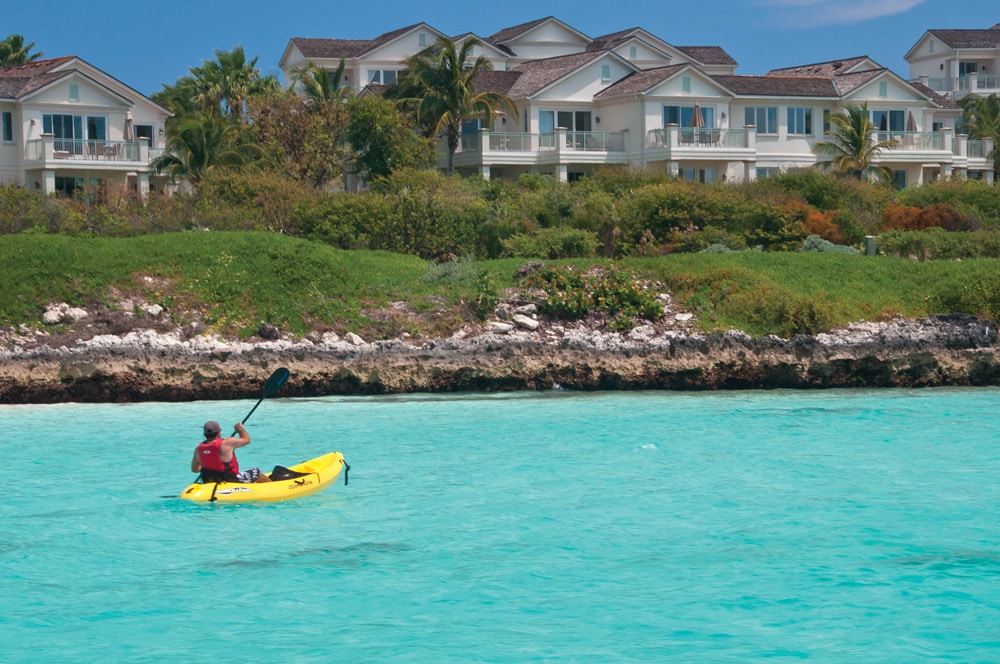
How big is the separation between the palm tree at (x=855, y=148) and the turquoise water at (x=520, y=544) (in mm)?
32566

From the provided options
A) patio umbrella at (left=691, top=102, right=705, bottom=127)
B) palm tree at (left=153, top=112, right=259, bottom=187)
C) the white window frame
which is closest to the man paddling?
palm tree at (left=153, top=112, right=259, bottom=187)

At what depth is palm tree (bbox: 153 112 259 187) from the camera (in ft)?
139

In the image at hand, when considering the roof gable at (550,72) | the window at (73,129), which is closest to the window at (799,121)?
the roof gable at (550,72)

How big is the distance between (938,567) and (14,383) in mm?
15901

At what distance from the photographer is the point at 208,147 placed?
141ft

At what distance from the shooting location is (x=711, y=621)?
1000cm

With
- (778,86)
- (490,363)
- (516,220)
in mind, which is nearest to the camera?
(490,363)

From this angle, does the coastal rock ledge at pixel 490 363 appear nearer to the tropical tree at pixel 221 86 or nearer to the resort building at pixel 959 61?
the tropical tree at pixel 221 86

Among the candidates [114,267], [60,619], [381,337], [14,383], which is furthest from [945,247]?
[60,619]

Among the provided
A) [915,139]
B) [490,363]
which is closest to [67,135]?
[490,363]

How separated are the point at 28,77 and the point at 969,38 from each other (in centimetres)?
6033

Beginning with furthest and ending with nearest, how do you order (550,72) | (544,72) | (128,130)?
1. (544,72)
2. (550,72)
3. (128,130)

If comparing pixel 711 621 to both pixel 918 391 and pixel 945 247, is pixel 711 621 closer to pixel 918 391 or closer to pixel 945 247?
pixel 918 391

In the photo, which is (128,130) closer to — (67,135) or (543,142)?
(67,135)
